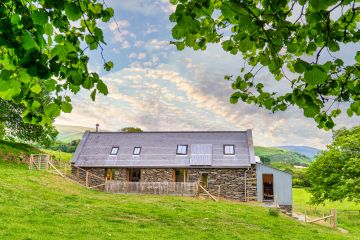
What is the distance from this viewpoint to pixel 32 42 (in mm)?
2887

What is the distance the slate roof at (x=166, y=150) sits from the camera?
33.5 meters

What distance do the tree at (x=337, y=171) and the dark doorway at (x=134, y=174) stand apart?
16428mm

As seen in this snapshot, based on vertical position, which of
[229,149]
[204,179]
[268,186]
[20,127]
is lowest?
[268,186]

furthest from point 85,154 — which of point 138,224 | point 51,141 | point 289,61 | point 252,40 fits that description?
point 252,40

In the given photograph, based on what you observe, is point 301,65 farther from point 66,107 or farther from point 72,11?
point 66,107

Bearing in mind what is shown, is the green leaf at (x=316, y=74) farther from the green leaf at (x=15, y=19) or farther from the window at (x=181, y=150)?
the window at (x=181, y=150)

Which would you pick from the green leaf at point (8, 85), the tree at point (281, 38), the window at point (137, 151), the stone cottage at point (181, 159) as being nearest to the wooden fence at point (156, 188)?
the stone cottage at point (181, 159)

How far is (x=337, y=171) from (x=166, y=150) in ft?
52.9

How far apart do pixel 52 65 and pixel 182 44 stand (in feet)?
6.74

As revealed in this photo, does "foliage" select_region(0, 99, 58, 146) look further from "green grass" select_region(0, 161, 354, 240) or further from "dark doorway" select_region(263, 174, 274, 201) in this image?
"dark doorway" select_region(263, 174, 274, 201)

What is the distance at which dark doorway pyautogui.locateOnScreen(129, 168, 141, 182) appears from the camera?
35597 mm

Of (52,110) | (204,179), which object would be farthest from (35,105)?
(204,179)

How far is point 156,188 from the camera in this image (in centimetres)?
3064

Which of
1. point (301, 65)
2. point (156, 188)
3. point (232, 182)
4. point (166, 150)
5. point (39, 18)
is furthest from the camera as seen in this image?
point (166, 150)
